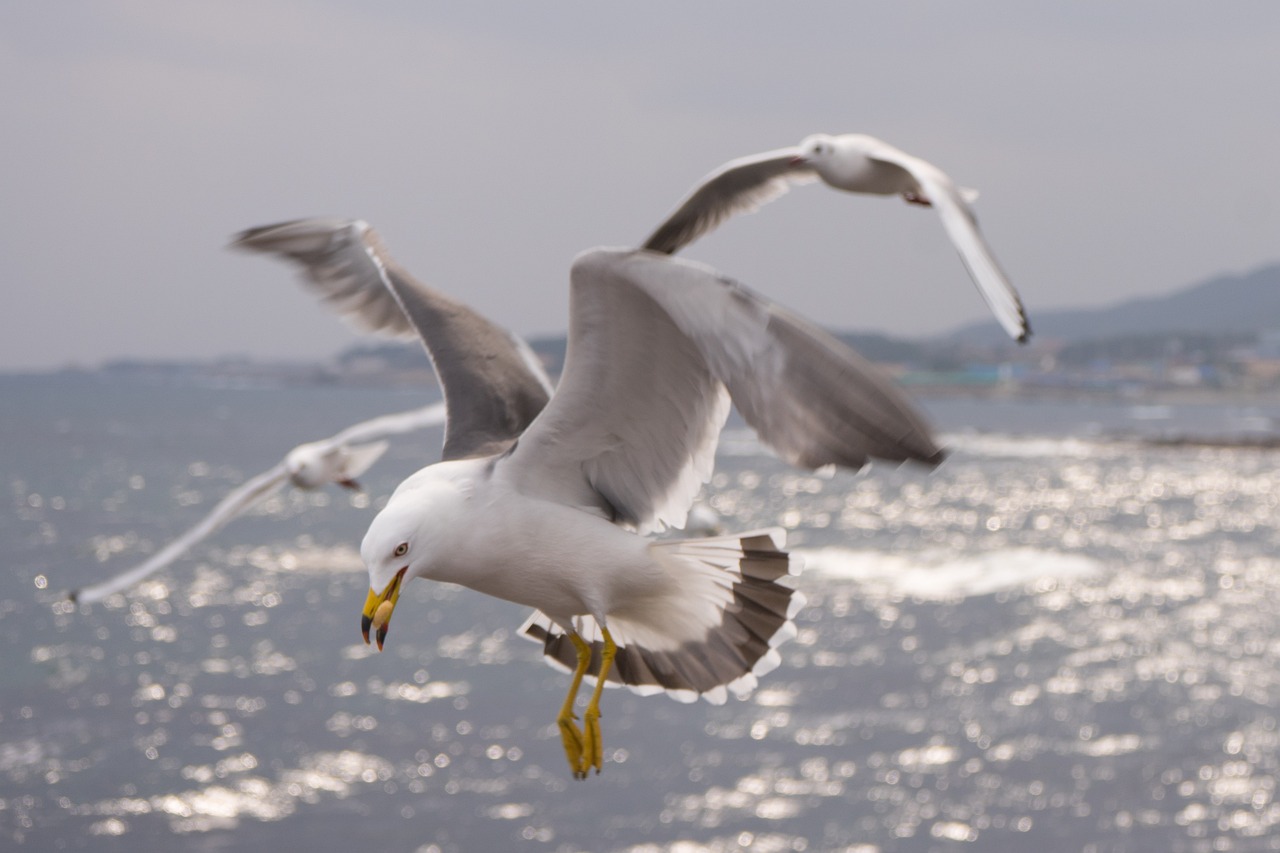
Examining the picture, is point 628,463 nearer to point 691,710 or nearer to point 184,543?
point 184,543

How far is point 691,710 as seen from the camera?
46000 mm

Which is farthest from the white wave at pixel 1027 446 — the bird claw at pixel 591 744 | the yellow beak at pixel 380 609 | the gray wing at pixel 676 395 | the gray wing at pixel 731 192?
the yellow beak at pixel 380 609

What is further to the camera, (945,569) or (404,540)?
(945,569)

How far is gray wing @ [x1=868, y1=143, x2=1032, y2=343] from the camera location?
426 centimetres

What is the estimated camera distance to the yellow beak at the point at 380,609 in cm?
407

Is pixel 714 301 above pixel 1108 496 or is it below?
above

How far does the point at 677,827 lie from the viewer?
118ft

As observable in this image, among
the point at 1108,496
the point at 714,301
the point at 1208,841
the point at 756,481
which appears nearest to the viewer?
the point at 714,301

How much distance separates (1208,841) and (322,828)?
22445mm

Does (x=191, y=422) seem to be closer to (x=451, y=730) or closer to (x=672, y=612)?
(x=451, y=730)

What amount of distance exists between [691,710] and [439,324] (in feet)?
134

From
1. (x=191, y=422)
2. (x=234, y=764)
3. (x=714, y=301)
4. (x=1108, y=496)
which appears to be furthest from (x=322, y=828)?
(x=191, y=422)

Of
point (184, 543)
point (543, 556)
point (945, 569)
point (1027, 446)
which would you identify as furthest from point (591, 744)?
point (1027, 446)

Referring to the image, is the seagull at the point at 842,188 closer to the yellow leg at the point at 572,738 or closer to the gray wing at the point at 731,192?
the gray wing at the point at 731,192
